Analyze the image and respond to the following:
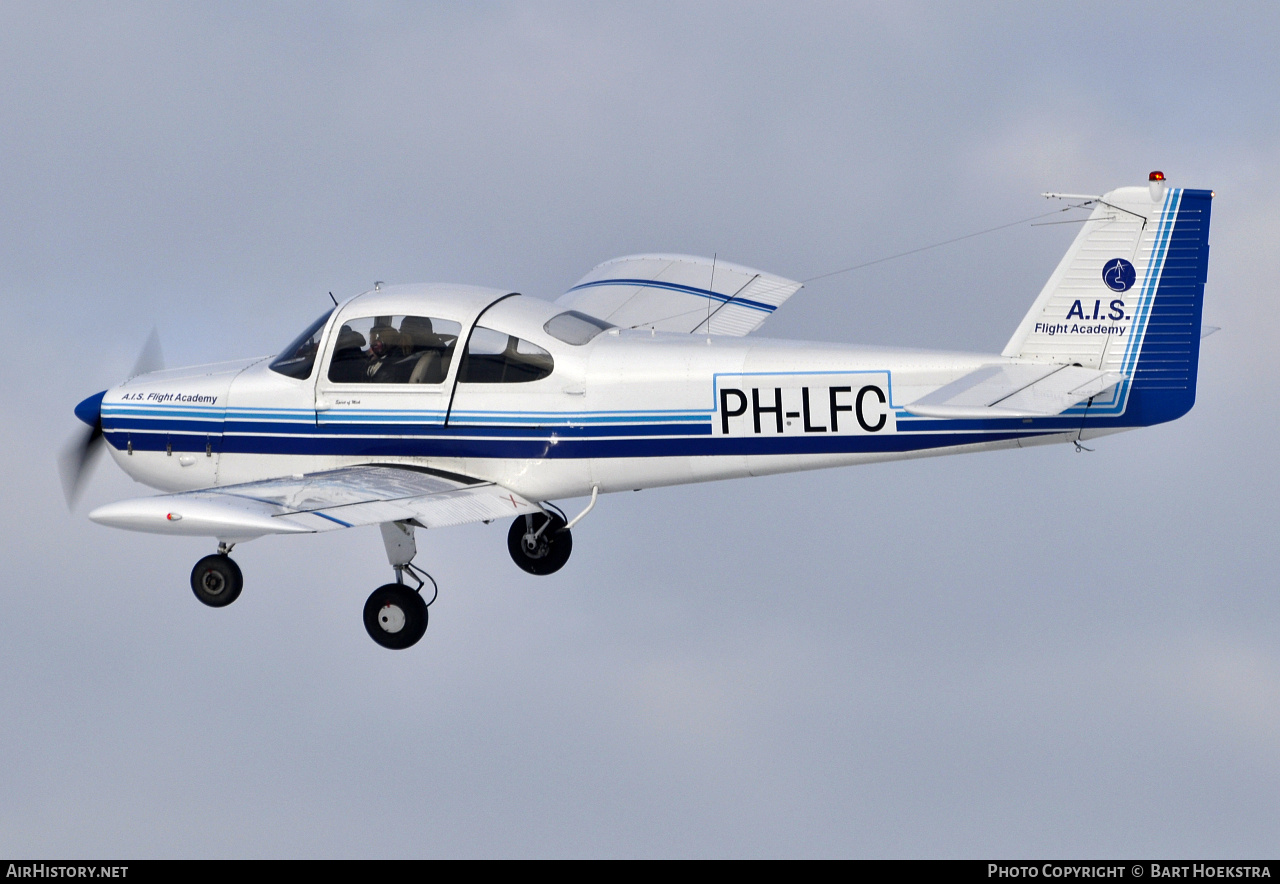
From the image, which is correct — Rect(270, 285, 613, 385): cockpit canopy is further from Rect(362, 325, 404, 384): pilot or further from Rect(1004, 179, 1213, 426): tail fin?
Rect(1004, 179, 1213, 426): tail fin

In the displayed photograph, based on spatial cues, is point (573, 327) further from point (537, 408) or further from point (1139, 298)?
point (1139, 298)

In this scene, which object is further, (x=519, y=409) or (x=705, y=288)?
(x=705, y=288)

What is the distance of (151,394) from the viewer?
62.1ft

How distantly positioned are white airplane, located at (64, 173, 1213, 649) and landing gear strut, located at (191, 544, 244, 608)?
0.02 m

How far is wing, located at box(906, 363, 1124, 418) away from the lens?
1616 centimetres

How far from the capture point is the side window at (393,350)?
18078 mm

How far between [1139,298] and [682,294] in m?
6.21

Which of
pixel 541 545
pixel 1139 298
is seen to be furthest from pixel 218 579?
pixel 1139 298

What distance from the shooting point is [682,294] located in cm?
2150

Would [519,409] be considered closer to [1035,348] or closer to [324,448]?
[324,448]

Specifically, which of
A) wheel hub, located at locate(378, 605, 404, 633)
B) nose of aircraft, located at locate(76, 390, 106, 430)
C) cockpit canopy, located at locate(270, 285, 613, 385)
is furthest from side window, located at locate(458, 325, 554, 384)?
nose of aircraft, located at locate(76, 390, 106, 430)

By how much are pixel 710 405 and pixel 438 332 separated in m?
2.65

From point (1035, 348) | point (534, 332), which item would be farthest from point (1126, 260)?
point (534, 332)

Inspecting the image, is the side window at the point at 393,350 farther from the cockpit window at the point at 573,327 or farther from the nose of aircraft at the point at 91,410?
the nose of aircraft at the point at 91,410
